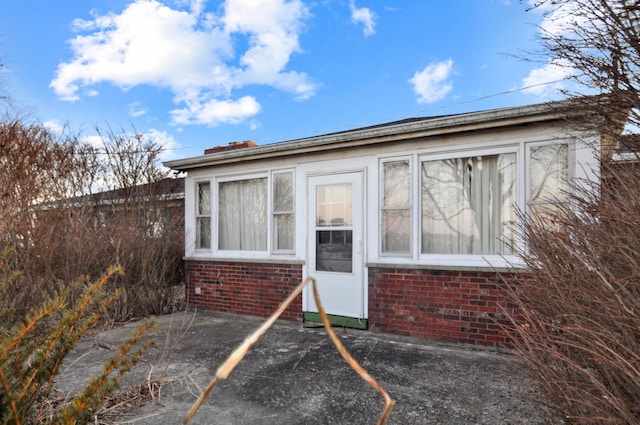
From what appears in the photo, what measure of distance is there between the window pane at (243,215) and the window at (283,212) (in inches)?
9.5

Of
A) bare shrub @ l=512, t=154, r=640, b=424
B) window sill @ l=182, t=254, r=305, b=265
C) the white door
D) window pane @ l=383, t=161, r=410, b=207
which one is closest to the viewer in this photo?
bare shrub @ l=512, t=154, r=640, b=424

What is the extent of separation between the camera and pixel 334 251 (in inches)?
231

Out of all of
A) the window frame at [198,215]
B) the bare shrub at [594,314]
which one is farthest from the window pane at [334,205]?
the bare shrub at [594,314]

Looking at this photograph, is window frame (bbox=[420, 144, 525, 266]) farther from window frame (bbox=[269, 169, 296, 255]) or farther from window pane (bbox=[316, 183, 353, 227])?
window frame (bbox=[269, 169, 296, 255])

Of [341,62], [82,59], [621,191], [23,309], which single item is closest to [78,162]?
[82,59]

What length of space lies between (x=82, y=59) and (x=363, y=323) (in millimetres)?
10150

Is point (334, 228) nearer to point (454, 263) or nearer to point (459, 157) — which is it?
point (454, 263)

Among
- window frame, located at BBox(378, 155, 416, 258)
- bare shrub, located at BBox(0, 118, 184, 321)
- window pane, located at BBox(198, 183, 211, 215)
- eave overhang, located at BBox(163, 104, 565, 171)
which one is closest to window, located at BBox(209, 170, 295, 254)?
window pane, located at BBox(198, 183, 211, 215)

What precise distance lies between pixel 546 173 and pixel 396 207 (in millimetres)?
1860

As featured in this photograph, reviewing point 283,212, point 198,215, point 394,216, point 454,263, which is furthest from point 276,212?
point 454,263

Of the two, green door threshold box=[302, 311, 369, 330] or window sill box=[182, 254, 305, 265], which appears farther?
window sill box=[182, 254, 305, 265]

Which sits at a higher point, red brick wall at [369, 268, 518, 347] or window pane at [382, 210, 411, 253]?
window pane at [382, 210, 411, 253]

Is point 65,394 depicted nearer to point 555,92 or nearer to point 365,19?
point 555,92

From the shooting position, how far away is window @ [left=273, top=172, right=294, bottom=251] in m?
6.34
